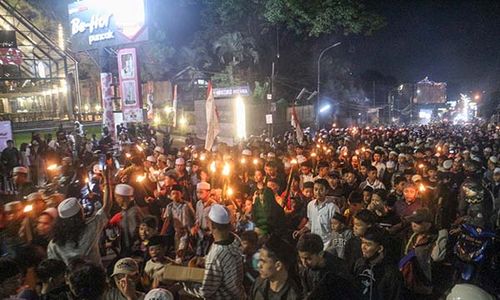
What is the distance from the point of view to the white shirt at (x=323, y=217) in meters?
5.48

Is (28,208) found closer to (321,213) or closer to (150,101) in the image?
(321,213)

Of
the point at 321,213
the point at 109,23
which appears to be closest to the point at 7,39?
A: the point at 109,23

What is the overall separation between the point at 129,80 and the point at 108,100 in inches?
76.5

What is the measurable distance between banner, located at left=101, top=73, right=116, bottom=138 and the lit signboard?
165 cm

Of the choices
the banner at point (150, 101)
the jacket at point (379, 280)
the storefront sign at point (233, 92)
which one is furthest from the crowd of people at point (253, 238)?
the banner at point (150, 101)

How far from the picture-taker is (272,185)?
23.4ft

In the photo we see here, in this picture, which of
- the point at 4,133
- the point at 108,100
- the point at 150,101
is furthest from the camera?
the point at 150,101

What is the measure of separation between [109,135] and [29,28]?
59.7 feet

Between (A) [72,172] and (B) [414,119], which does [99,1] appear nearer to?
(A) [72,172]

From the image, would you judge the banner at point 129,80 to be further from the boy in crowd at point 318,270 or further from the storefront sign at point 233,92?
the boy in crowd at point 318,270

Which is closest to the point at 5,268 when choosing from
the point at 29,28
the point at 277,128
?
the point at 277,128

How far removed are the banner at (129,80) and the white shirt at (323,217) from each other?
13.1 m

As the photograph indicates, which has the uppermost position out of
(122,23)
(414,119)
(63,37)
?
(63,37)

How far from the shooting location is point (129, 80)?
17.9 metres
